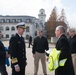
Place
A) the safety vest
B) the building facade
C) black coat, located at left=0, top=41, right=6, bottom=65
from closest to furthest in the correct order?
the safety vest
black coat, located at left=0, top=41, right=6, bottom=65
the building facade

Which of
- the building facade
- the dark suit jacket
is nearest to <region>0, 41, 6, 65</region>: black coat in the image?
the dark suit jacket

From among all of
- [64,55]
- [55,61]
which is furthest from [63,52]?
[55,61]

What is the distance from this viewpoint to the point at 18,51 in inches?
299

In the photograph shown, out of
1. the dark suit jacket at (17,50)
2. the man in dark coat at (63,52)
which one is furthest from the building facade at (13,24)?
the man in dark coat at (63,52)

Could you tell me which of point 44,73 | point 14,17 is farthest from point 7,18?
point 44,73

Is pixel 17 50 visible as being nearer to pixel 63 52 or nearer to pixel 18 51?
pixel 18 51

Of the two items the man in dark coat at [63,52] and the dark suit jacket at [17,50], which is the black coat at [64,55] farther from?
the dark suit jacket at [17,50]

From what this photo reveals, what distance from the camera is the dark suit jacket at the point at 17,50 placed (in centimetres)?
742

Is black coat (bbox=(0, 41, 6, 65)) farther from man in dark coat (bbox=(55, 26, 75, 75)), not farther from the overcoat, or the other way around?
man in dark coat (bbox=(55, 26, 75, 75))

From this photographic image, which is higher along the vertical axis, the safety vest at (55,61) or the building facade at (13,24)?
the safety vest at (55,61)

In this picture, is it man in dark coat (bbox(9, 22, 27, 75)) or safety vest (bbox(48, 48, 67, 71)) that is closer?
safety vest (bbox(48, 48, 67, 71))

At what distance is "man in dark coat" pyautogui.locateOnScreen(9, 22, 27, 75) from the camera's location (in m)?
7.40

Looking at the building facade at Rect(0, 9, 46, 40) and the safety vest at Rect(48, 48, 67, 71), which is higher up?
the safety vest at Rect(48, 48, 67, 71)

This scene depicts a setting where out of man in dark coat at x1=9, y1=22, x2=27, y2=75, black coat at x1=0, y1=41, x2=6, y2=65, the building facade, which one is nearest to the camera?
man in dark coat at x1=9, y1=22, x2=27, y2=75
